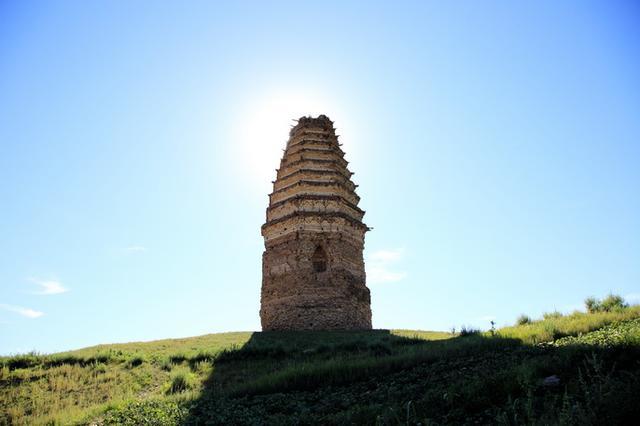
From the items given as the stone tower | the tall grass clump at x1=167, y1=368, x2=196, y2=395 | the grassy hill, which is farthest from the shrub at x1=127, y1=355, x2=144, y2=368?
the stone tower

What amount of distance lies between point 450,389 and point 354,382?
3125mm

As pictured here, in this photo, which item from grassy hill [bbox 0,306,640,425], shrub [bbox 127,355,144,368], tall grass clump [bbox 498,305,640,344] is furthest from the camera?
shrub [bbox 127,355,144,368]

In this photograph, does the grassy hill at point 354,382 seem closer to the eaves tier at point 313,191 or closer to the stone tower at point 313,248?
the stone tower at point 313,248

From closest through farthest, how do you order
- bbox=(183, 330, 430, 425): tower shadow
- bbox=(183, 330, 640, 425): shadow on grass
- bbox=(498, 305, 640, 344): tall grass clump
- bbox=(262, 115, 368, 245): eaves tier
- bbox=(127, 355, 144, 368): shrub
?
1. bbox=(183, 330, 640, 425): shadow on grass
2. bbox=(183, 330, 430, 425): tower shadow
3. bbox=(498, 305, 640, 344): tall grass clump
4. bbox=(127, 355, 144, 368): shrub
5. bbox=(262, 115, 368, 245): eaves tier

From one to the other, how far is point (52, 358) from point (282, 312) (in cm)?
984

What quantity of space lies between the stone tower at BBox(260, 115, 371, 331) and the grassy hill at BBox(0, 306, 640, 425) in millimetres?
5164

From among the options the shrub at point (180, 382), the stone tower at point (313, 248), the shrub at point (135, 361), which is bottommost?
the shrub at point (180, 382)

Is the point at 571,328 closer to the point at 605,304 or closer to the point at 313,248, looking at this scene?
the point at 605,304

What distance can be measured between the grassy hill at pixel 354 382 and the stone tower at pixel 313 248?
5.16m

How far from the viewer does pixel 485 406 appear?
6.61 meters

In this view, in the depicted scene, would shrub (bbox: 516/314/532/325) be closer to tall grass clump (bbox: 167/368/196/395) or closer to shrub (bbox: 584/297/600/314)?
shrub (bbox: 584/297/600/314)

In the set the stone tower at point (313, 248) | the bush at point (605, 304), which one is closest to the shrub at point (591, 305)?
the bush at point (605, 304)

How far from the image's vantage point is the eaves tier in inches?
970

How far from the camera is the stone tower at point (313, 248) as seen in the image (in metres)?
22.9
